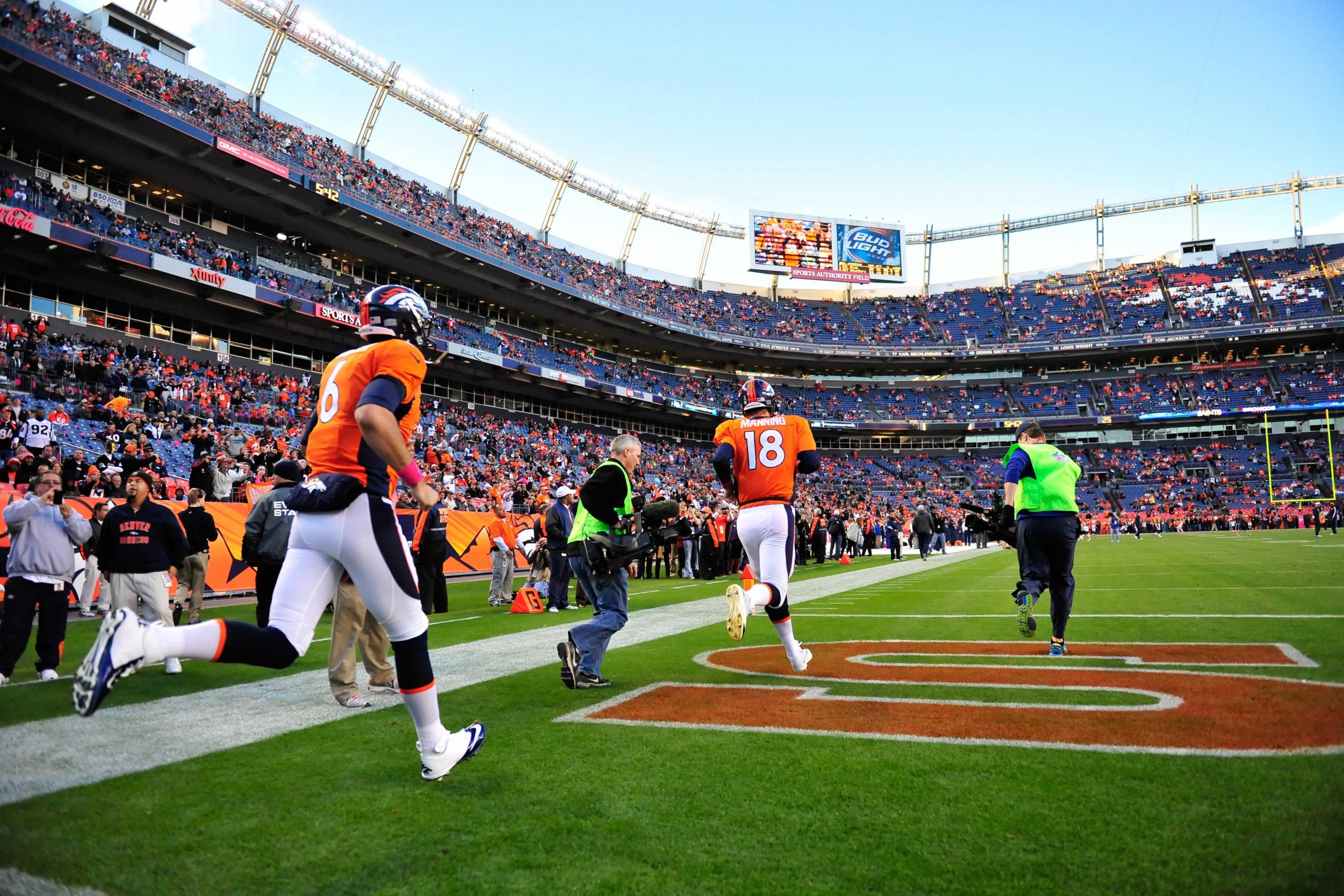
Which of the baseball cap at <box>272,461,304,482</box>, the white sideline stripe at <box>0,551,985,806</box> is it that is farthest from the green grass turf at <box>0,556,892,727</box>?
the baseball cap at <box>272,461,304,482</box>

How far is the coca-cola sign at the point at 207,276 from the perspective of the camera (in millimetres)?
26688

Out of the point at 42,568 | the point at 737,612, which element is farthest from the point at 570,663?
the point at 42,568

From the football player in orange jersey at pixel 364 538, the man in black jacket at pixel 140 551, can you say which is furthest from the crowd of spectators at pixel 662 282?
the football player in orange jersey at pixel 364 538

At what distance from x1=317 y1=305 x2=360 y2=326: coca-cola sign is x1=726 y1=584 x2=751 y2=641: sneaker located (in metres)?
29.0

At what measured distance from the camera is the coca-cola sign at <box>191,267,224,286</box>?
87.6 ft

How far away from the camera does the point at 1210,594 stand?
10844mm

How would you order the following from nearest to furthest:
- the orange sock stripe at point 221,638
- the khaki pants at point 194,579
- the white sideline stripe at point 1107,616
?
1. the orange sock stripe at point 221,638
2. the white sideline stripe at point 1107,616
3. the khaki pants at point 194,579

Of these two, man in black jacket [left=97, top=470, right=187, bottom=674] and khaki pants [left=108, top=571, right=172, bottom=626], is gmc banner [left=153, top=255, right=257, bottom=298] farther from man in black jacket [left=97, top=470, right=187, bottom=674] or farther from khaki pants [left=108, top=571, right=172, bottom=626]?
khaki pants [left=108, top=571, right=172, bottom=626]

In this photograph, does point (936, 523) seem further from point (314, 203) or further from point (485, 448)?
point (314, 203)

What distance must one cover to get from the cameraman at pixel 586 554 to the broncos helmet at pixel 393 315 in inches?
88.1

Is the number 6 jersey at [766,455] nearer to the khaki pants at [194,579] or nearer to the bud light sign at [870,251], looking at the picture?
the khaki pants at [194,579]

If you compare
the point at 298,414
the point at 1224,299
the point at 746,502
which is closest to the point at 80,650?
the point at 746,502

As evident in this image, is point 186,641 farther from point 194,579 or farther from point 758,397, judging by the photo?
point 194,579

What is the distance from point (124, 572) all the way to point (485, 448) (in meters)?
28.6
